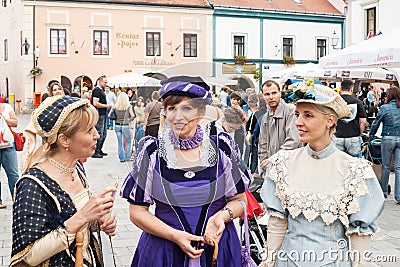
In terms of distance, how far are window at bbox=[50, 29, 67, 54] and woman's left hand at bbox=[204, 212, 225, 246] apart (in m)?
30.5

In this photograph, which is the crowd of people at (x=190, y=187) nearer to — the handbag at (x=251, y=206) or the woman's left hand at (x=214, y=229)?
the woman's left hand at (x=214, y=229)

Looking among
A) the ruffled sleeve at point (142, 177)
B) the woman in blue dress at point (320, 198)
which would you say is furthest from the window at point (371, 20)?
the ruffled sleeve at point (142, 177)

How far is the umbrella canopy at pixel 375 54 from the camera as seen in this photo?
7.65 meters

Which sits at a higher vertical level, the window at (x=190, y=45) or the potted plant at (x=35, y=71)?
the window at (x=190, y=45)

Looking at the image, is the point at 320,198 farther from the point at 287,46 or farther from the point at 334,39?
the point at 334,39

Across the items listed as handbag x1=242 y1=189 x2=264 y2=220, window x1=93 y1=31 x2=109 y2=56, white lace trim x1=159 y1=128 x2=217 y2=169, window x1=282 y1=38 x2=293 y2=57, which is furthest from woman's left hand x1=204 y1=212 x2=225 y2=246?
window x1=282 y1=38 x2=293 y2=57

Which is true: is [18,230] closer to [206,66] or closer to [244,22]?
[206,66]

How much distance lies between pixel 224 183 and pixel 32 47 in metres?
30.4

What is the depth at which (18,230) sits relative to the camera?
94.7 inches

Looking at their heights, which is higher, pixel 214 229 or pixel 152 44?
pixel 152 44

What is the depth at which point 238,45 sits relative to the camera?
119 feet

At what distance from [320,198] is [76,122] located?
55.3 inches

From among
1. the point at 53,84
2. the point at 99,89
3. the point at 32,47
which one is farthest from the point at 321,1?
the point at 53,84

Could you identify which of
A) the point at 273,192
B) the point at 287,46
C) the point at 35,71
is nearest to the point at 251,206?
the point at 273,192
